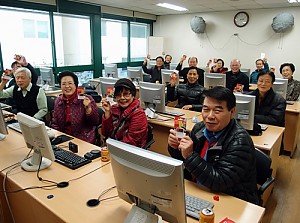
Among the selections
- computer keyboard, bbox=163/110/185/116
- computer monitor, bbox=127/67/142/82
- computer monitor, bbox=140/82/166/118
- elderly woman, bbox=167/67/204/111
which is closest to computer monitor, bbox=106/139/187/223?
computer monitor, bbox=140/82/166/118

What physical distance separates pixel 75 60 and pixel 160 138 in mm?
4554

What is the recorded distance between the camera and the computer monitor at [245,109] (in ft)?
7.79

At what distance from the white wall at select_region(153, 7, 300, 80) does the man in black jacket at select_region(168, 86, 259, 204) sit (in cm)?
636

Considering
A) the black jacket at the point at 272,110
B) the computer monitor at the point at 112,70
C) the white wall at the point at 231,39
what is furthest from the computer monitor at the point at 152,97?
the white wall at the point at 231,39

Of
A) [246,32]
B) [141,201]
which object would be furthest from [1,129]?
[246,32]

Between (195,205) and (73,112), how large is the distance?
1.67m

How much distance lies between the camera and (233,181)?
4.63 feet

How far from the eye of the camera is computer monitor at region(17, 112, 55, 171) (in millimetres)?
1596

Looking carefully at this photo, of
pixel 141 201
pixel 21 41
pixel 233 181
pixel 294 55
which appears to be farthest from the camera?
pixel 294 55

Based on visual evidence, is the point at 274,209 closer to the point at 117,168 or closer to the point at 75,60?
the point at 117,168

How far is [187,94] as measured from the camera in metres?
3.90

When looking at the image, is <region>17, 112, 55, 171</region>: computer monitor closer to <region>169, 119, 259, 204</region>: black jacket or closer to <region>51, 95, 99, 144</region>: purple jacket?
<region>51, 95, 99, 144</region>: purple jacket

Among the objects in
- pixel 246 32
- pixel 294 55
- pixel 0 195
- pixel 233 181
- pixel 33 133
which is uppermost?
pixel 246 32

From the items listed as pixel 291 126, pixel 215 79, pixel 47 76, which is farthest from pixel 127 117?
pixel 47 76
